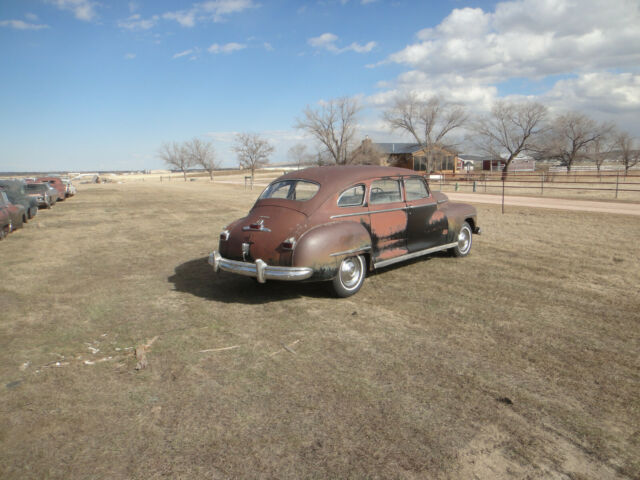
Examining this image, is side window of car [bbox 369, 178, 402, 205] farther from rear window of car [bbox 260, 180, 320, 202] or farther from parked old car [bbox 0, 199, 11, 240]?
parked old car [bbox 0, 199, 11, 240]

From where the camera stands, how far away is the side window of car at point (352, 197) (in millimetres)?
5893

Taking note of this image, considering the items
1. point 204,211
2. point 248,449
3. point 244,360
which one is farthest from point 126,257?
point 204,211

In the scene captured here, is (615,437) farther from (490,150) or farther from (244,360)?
(490,150)

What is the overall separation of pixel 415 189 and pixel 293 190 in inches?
79.3

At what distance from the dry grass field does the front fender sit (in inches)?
20.6

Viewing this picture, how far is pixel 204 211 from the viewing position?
60.5ft

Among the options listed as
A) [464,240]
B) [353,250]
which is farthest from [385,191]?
[464,240]

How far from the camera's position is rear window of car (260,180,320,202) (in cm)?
591

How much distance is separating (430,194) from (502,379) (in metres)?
4.13

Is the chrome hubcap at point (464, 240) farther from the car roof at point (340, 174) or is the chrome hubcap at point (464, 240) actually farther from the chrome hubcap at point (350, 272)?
the chrome hubcap at point (350, 272)

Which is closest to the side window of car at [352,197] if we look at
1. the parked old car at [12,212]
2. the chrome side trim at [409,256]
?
the chrome side trim at [409,256]

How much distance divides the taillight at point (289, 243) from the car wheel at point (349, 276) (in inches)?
26.9

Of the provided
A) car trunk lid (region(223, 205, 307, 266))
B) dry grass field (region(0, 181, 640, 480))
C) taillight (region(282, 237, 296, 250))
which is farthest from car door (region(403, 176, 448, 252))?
taillight (region(282, 237, 296, 250))

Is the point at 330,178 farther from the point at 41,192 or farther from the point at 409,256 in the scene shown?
the point at 41,192
